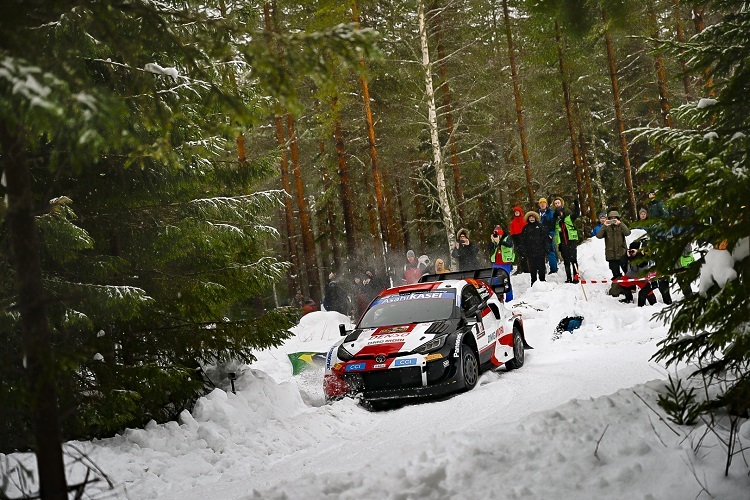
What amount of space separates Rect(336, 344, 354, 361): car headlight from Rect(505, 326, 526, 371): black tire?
11.1 ft

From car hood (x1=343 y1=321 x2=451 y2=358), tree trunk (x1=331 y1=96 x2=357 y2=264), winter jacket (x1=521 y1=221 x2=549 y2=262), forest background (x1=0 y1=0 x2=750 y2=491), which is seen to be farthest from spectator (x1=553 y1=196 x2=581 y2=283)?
car hood (x1=343 y1=321 x2=451 y2=358)

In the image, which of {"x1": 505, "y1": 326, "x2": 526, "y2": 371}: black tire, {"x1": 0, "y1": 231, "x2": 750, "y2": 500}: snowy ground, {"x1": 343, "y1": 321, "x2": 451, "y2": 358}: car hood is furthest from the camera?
{"x1": 505, "y1": 326, "x2": 526, "y2": 371}: black tire

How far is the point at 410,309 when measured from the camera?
11.7m

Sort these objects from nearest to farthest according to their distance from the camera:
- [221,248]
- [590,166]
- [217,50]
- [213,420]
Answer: [217,50], [213,420], [221,248], [590,166]

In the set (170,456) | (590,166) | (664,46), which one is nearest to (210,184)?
(170,456)

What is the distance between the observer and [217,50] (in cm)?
504

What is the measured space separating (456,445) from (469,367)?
4836 mm

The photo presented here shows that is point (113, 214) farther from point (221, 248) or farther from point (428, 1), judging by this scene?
point (428, 1)

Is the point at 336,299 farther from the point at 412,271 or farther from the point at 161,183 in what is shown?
the point at 161,183

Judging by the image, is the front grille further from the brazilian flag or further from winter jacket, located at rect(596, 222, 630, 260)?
winter jacket, located at rect(596, 222, 630, 260)

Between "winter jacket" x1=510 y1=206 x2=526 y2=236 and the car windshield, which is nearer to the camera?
the car windshield

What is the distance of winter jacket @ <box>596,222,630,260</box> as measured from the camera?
1773 cm

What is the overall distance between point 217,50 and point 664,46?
4213 millimetres

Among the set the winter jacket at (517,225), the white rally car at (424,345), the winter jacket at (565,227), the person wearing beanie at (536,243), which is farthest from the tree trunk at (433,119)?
the white rally car at (424,345)
